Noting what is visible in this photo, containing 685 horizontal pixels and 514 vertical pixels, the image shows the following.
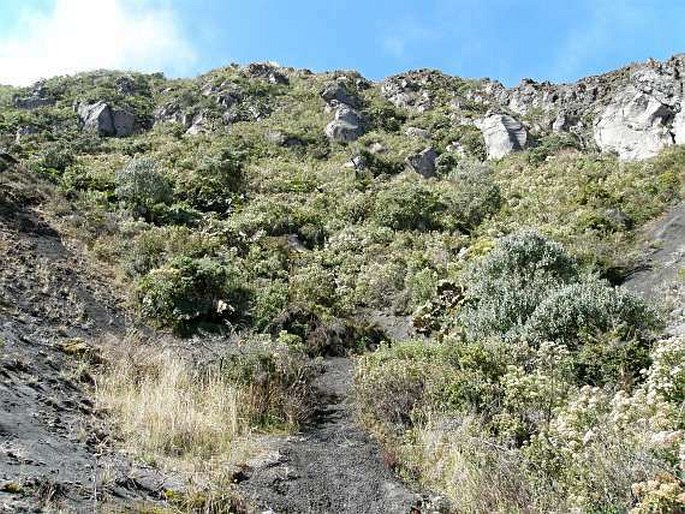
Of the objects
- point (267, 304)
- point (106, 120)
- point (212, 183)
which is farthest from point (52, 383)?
point (106, 120)

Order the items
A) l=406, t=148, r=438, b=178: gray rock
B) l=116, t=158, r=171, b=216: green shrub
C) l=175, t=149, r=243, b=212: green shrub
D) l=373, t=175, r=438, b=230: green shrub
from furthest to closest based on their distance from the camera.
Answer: l=406, t=148, r=438, b=178: gray rock
l=175, t=149, r=243, b=212: green shrub
l=373, t=175, r=438, b=230: green shrub
l=116, t=158, r=171, b=216: green shrub

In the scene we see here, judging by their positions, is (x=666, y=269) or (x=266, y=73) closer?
(x=666, y=269)

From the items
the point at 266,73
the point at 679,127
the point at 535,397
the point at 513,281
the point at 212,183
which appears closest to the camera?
the point at 535,397

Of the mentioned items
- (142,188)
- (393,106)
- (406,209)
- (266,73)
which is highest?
(266,73)

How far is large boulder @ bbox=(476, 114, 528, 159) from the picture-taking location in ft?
88.1

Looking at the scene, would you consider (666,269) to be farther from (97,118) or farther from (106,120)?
(97,118)

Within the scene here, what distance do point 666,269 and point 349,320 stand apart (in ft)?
20.8

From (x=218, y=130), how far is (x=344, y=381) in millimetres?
23759

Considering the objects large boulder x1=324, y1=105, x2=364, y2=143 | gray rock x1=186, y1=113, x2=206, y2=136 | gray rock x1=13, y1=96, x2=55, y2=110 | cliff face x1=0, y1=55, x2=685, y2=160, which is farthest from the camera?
gray rock x1=13, y1=96, x2=55, y2=110

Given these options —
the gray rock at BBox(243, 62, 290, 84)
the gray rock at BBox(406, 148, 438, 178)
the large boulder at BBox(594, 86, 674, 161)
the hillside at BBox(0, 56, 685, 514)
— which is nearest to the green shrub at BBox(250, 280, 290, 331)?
the hillside at BBox(0, 56, 685, 514)

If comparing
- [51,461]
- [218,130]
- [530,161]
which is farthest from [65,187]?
[530,161]

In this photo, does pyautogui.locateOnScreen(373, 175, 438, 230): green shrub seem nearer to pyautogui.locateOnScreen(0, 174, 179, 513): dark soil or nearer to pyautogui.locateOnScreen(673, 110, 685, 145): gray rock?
pyautogui.locateOnScreen(0, 174, 179, 513): dark soil

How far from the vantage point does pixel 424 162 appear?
2627 cm

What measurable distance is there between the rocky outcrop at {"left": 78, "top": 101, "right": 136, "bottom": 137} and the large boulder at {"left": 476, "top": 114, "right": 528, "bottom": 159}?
18883 mm
